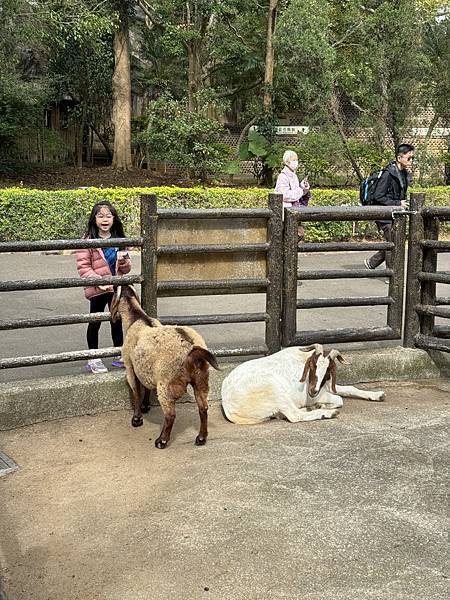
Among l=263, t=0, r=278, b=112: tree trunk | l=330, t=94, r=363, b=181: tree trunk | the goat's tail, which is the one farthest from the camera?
l=263, t=0, r=278, b=112: tree trunk

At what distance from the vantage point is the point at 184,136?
1930 cm

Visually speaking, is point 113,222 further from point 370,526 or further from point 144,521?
point 370,526

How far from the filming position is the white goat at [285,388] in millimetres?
5145

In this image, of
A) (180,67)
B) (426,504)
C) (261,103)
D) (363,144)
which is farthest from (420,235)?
(180,67)

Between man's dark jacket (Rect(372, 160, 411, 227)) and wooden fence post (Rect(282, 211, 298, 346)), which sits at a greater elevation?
man's dark jacket (Rect(372, 160, 411, 227))

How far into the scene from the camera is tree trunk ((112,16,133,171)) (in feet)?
74.9

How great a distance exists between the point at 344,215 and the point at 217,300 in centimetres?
404

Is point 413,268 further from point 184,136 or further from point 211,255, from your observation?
point 184,136

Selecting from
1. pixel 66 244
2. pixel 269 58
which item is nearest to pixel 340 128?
pixel 269 58

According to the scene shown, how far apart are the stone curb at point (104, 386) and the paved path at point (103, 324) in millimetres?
790

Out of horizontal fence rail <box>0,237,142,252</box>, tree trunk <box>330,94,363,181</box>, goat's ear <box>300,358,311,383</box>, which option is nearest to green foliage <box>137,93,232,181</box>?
tree trunk <box>330,94,363,181</box>

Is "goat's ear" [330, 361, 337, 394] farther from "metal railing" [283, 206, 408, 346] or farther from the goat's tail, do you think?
the goat's tail

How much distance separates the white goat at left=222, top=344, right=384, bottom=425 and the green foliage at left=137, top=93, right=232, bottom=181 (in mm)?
14375

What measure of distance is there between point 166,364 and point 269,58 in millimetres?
18671
